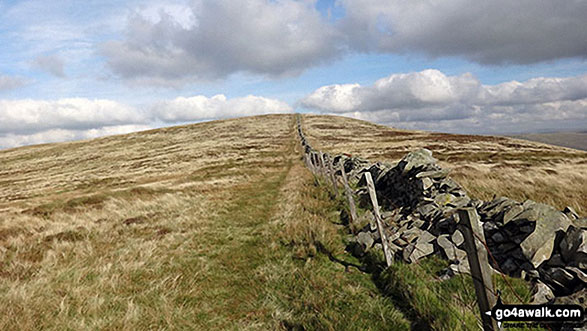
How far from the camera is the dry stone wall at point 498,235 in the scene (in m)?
4.82

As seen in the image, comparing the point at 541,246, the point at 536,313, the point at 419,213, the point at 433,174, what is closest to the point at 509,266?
the point at 541,246

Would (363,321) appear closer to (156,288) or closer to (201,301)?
(201,301)

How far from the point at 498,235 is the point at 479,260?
371 cm

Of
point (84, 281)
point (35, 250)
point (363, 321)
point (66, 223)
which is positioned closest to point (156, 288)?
point (84, 281)

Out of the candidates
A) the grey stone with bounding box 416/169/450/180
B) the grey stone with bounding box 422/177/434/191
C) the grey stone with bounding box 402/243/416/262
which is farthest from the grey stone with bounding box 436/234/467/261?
the grey stone with bounding box 416/169/450/180

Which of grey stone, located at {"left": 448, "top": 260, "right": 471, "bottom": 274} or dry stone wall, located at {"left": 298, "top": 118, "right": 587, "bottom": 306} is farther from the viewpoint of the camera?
grey stone, located at {"left": 448, "top": 260, "right": 471, "bottom": 274}

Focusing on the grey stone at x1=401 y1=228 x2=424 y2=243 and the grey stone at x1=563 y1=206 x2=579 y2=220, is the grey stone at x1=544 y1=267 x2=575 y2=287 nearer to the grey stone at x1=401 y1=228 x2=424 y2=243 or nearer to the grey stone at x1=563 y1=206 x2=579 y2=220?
the grey stone at x1=563 y1=206 x2=579 y2=220

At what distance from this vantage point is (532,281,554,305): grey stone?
4.67m

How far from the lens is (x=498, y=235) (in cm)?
641

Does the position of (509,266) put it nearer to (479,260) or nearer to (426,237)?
(426,237)

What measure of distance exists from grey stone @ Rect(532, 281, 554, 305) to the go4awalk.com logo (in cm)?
66

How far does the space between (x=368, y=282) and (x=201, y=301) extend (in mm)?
3584

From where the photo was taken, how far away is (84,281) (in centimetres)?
689

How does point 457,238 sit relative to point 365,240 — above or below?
above
